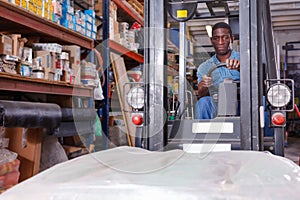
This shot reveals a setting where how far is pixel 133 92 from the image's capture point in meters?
2.39

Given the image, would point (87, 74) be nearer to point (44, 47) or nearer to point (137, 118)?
point (44, 47)

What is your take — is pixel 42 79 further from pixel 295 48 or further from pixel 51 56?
pixel 295 48

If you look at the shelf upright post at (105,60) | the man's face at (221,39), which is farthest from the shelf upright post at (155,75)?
the shelf upright post at (105,60)

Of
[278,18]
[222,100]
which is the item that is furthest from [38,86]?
[278,18]

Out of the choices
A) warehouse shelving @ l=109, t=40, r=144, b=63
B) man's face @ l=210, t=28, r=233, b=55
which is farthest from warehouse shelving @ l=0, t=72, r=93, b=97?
man's face @ l=210, t=28, r=233, b=55

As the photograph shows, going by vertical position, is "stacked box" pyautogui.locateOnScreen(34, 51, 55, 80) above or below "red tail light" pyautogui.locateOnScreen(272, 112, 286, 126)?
above

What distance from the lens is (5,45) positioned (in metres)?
2.99

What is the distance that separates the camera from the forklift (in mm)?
2207

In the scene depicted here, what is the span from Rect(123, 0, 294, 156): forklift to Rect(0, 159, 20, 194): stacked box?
0.97 meters

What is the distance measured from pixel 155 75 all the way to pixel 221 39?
1.26 metres

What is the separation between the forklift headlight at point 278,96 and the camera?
2172 mm

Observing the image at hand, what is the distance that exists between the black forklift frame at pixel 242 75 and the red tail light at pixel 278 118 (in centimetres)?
10

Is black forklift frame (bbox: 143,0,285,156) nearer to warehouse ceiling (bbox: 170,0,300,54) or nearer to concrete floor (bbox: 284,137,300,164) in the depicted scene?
warehouse ceiling (bbox: 170,0,300,54)

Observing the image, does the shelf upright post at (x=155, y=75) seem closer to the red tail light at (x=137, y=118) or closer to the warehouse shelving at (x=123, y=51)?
the red tail light at (x=137, y=118)
